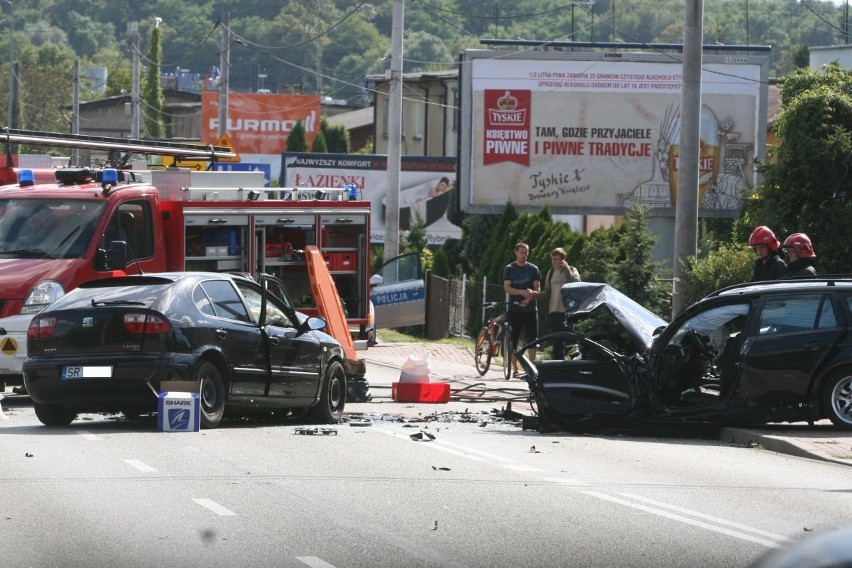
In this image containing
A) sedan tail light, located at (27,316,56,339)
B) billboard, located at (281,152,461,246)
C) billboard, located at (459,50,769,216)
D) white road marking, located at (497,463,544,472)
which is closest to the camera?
white road marking, located at (497,463,544,472)

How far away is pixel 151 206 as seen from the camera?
18.8m

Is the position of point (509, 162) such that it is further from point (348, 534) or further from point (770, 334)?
point (348, 534)

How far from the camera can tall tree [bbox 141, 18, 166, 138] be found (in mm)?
86125

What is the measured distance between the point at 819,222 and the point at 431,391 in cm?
637

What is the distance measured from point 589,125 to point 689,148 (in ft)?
57.7

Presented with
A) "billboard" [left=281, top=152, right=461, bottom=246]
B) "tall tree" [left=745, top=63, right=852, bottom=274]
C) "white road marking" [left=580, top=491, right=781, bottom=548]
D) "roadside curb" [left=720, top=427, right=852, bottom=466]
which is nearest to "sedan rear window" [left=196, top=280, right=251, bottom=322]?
"roadside curb" [left=720, top=427, right=852, bottom=466]

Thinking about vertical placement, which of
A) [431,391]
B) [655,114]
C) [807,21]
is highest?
[807,21]

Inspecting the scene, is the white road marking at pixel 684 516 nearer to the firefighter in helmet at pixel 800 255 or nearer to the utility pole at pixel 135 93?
the firefighter in helmet at pixel 800 255

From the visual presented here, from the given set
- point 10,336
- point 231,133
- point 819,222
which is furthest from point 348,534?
point 231,133

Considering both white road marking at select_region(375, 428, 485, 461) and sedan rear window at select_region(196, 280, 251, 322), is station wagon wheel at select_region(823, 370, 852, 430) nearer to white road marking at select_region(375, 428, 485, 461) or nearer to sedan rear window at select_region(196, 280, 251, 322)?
white road marking at select_region(375, 428, 485, 461)

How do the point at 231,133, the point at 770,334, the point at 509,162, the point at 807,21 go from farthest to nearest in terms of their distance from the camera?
the point at 807,21, the point at 231,133, the point at 509,162, the point at 770,334

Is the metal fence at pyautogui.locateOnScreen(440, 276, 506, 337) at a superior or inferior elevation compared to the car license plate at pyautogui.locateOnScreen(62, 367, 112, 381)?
inferior

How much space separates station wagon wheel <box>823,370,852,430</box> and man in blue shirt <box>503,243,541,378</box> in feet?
26.6

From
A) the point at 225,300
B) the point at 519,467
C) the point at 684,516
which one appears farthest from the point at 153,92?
the point at 684,516
